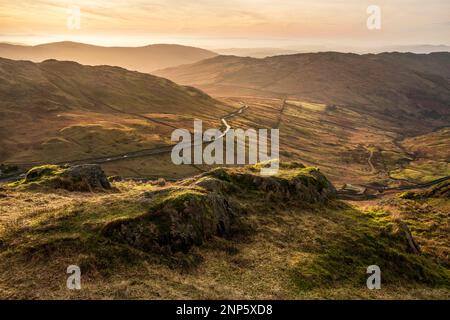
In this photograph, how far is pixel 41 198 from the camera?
1363 inches

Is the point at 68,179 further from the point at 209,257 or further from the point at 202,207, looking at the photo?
the point at 209,257

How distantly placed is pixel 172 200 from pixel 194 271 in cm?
630

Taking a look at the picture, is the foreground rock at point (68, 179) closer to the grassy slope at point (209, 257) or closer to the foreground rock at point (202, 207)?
the grassy slope at point (209, 257)

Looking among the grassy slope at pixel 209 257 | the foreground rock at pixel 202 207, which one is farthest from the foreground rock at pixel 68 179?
the foreground rock at pixel 202 207

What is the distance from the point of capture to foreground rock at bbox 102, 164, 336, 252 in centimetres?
2725

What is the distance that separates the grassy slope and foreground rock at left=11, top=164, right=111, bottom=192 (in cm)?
210

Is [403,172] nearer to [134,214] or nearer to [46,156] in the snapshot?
[46,156]

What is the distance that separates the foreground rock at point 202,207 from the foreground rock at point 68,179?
33.7 feet

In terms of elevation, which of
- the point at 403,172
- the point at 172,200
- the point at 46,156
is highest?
the point at 172,200

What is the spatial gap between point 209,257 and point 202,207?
15.1 feet

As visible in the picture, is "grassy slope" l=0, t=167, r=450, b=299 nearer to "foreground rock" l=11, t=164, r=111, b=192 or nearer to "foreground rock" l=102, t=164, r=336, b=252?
"foreground rock" l=102, t=164, r=336, b=252

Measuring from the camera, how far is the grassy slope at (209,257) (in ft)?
75.5

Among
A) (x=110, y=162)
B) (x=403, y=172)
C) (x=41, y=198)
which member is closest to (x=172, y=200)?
(x=41, y=198)

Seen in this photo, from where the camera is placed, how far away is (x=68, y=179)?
40656mm
